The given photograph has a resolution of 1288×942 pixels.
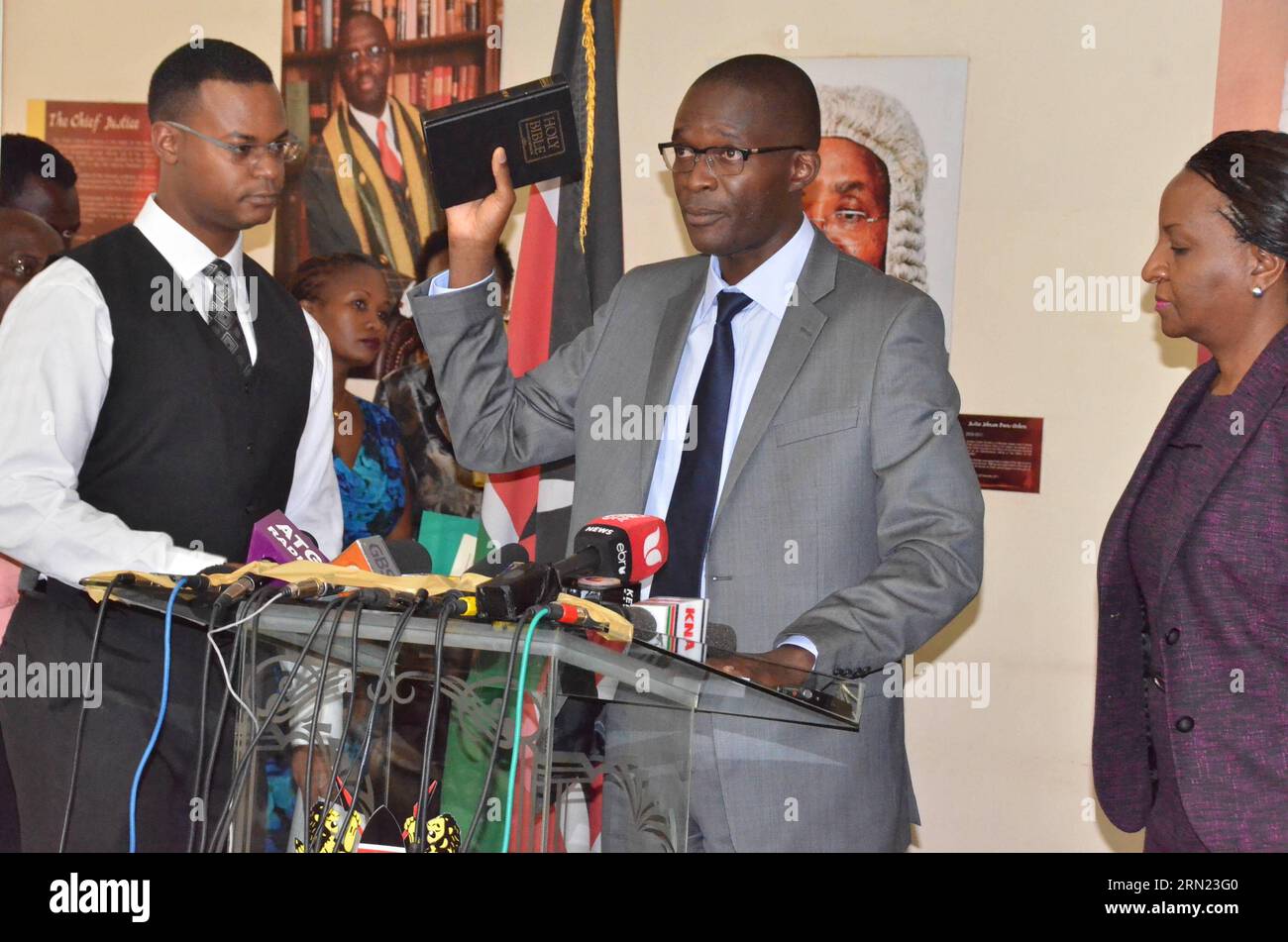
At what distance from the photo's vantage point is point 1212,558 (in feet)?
6.75

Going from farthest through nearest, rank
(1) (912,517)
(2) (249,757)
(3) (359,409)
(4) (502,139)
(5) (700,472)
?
(3) (359,409) → (4) (502,139) → (5) (700,472) → (1) (912,517) → (2) (249,757)

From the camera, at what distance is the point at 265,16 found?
415 centimetres

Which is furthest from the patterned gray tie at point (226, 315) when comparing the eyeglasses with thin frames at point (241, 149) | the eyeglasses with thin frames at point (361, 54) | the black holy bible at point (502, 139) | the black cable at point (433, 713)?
the eyeglasses with thin frames at point (361, 54)

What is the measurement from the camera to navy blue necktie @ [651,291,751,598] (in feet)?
7.52

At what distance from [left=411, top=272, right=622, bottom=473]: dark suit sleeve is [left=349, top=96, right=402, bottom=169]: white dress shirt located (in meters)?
1.69

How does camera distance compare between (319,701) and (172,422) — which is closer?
(319,701)

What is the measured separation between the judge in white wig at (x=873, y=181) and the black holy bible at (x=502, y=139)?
1415 millimetres

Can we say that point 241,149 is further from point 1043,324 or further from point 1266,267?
point 1043,324

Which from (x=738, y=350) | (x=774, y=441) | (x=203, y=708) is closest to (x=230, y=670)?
(x=203, y=708)

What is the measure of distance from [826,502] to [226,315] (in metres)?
1.26

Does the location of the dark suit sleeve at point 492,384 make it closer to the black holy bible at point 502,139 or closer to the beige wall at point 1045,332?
the black holy bible at point 502,139

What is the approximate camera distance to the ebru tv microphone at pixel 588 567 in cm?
139

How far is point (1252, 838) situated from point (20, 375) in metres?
2.19
